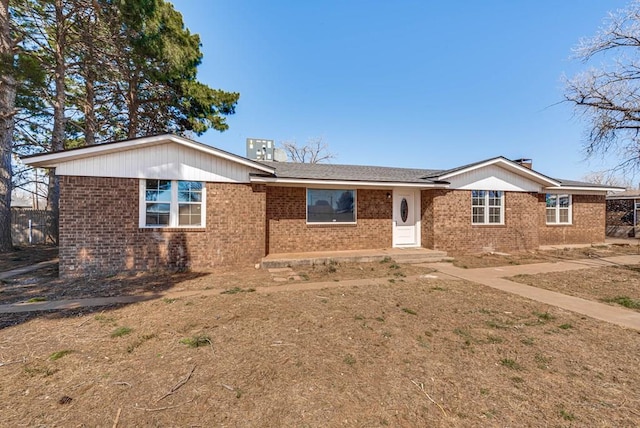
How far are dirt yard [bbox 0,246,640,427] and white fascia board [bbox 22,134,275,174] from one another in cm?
352

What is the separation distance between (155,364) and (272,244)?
6814 millimetres

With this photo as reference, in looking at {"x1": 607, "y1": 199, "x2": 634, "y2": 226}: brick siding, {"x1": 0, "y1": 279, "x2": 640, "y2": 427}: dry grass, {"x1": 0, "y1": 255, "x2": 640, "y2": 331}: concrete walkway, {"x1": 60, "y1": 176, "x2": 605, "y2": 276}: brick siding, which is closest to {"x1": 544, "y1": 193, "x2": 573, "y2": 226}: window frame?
{"x1": 60, "y1": 176, "x2": 605, "y2": 276}: brick siding

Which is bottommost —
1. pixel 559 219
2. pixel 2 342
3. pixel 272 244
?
pixel 2 342

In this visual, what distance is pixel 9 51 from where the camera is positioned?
10.0 meters

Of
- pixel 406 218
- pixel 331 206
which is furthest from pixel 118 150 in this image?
pixel 406 218

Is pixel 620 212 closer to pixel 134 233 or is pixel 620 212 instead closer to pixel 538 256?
pixel 538 256

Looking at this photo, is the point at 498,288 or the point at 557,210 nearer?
the point at 498,288

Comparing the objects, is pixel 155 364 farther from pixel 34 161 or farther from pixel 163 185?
pixel 34 161

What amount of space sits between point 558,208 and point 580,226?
64.0 inches

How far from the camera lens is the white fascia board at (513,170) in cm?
1109

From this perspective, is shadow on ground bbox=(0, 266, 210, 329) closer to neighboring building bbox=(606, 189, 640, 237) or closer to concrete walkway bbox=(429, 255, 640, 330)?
concrete walkway bbox=(429, 255, 640, 330)

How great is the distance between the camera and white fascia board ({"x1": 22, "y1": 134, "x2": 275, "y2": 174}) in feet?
23.2

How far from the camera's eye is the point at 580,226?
46.2 feet

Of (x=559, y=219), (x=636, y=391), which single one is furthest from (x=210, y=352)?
(x=559, y=219)
